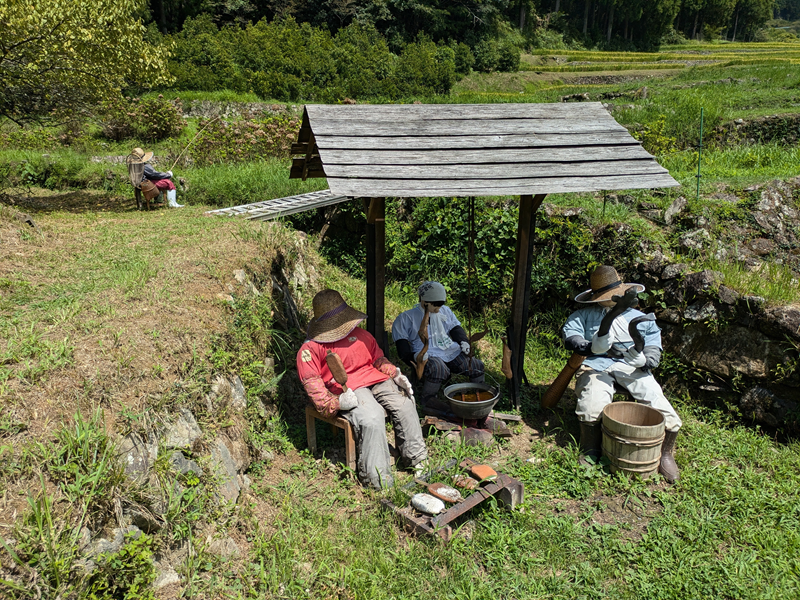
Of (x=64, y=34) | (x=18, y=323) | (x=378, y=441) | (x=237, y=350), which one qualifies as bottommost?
(x=378, y=441)

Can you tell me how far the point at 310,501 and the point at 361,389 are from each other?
89 cm

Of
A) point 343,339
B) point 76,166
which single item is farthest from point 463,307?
point 76,166

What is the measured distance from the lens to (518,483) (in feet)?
12.9

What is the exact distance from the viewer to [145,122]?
15.7 metres

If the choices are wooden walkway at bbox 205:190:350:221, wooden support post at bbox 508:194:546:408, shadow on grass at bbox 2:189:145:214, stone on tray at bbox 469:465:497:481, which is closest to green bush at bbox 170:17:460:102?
shadow on grass at bbox 2:189:145:214

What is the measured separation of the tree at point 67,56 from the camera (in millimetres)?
7793

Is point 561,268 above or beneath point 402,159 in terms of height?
beneath

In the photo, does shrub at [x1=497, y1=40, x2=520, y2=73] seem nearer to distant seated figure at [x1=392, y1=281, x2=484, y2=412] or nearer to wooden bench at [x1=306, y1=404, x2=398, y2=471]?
distant seated figure at [x1=392, y1=281, x2=484, y2=412]

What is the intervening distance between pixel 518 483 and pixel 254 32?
28.9m

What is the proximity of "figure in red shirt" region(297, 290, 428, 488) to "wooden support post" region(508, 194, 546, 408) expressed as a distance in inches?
53.1

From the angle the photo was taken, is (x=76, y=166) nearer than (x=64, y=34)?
No

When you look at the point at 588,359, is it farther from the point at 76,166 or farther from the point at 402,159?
the point at 76,166

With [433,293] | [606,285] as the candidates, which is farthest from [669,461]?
[433,293]

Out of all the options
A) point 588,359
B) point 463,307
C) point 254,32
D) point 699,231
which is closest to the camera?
point 588,359
